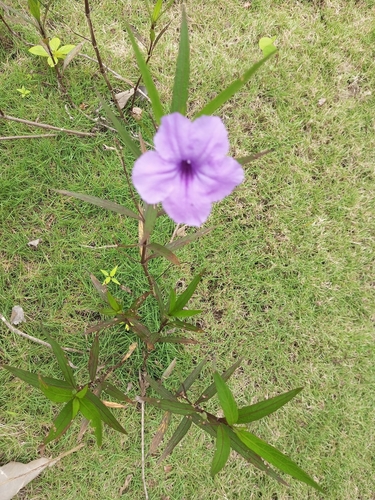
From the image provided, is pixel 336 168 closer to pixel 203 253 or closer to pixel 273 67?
pixel 273 67

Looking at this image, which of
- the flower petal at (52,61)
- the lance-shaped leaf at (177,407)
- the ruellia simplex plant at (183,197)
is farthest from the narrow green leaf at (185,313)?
the flower petal at (52,61)

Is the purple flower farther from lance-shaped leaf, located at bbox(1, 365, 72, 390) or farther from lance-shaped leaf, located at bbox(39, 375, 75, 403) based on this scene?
lance-shaped leaf, located at bbox(1, 365, 72, 390)

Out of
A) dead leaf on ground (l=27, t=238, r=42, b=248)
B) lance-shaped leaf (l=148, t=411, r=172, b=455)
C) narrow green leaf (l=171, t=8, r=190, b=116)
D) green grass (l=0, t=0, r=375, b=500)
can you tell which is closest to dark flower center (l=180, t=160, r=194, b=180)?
narrow green leaf (l=171, t=8, r=190, b=116)

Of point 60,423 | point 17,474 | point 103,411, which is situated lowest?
point 17,474

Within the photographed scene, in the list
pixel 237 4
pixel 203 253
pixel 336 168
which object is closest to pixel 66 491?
pixel 203 253

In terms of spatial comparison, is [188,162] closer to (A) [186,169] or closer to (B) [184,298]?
(A) [186,169]

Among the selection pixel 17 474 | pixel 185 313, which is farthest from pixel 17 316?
pixel 185 313
